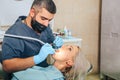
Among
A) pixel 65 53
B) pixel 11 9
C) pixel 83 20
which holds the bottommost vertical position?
pixel 65 53

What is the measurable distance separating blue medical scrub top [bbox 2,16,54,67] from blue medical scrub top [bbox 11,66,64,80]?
0.38ft

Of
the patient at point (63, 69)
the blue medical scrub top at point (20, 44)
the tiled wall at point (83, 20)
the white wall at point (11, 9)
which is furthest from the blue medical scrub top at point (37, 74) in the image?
the tiled wall at point (83, 20)

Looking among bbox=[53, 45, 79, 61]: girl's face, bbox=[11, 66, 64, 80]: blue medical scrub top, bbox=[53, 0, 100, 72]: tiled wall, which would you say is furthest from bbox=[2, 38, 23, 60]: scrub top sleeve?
bbox=[53, 0, 100, 72]: tiled wall

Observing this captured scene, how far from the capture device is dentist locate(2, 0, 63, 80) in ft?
4.61

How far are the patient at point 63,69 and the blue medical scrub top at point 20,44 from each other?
12 centimetres

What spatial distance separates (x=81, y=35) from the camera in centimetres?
321

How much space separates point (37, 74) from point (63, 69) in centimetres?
25

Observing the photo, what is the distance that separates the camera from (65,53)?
5.46ft

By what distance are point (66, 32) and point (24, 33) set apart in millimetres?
1398

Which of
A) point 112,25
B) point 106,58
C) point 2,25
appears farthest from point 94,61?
point 2,25

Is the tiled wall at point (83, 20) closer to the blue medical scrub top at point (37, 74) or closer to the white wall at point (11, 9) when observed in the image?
the white wall at point (11, 9)

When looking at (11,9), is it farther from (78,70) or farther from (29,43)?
(78,70)

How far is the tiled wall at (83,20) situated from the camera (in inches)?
118

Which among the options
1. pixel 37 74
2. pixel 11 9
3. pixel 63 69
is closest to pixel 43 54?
pixel 37 74
